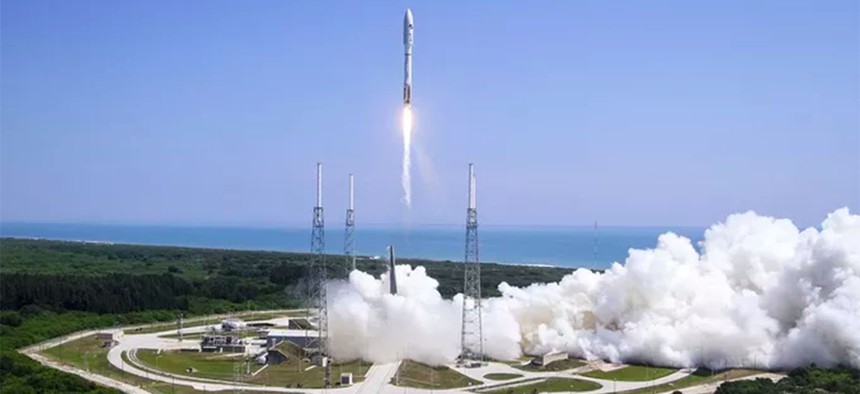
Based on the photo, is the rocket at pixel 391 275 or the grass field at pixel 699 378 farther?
the rocket at pixel 391 275

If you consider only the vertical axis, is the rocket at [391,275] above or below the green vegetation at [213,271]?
above

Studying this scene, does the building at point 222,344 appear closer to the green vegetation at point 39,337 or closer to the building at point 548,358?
the green vegetation at point 39,337

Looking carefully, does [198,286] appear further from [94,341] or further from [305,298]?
[94,341]

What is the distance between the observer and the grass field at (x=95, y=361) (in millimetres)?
37250

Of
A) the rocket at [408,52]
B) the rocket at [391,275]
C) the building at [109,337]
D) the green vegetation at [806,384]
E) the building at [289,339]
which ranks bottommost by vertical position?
the building at [109,337]

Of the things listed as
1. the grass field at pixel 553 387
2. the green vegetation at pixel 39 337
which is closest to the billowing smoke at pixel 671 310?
the grass field at pixel 553 387

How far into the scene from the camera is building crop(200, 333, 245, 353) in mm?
46469

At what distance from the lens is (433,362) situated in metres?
41.1

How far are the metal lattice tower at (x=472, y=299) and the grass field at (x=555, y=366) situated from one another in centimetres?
232

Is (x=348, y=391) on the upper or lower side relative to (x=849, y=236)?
lower

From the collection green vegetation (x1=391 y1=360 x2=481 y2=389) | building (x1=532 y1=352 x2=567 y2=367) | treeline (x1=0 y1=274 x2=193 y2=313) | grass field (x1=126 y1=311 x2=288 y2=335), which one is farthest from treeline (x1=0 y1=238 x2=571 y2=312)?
building (x1=532 y1=352 x2=567 y2=367)

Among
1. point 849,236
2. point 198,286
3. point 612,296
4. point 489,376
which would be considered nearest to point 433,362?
point 489,376

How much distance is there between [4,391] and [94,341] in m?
18.0

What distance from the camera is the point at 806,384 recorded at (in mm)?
35250
